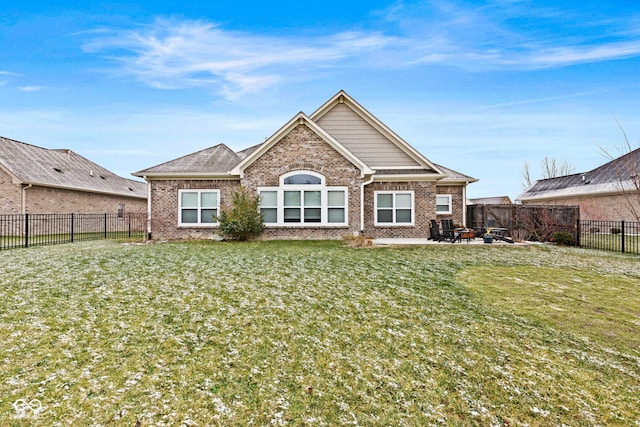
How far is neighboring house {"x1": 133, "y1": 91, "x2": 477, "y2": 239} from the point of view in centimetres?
1603

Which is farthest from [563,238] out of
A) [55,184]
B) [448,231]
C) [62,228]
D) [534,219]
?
[55,184]

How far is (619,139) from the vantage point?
38.5 feet

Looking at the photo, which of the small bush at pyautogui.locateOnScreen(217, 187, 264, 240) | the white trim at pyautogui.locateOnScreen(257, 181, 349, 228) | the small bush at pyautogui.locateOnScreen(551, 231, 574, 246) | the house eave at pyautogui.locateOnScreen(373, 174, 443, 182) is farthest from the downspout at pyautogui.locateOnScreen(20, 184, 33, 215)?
the small bush at pyautogui.locateOnScreen(551, 231, 574, 246)

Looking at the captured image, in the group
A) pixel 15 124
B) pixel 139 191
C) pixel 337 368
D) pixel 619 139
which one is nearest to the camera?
pixel 337 368

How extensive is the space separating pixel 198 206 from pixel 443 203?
594 inches

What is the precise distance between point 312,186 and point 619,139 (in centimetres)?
1182

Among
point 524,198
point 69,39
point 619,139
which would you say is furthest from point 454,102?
point 524,198

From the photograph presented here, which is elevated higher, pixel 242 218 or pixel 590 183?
pixel 590 183

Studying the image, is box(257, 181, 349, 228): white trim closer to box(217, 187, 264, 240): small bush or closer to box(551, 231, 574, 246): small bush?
box(217, 187, 264, 240): small bush

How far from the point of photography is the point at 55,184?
23.1m

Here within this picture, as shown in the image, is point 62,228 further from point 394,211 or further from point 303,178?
point 394,211

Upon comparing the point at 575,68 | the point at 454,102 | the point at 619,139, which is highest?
the point at 575,68

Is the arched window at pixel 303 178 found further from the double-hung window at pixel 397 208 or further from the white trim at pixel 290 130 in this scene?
the double-hung window at pixel 397 208

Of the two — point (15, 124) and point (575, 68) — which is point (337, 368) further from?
point (15, 124)
